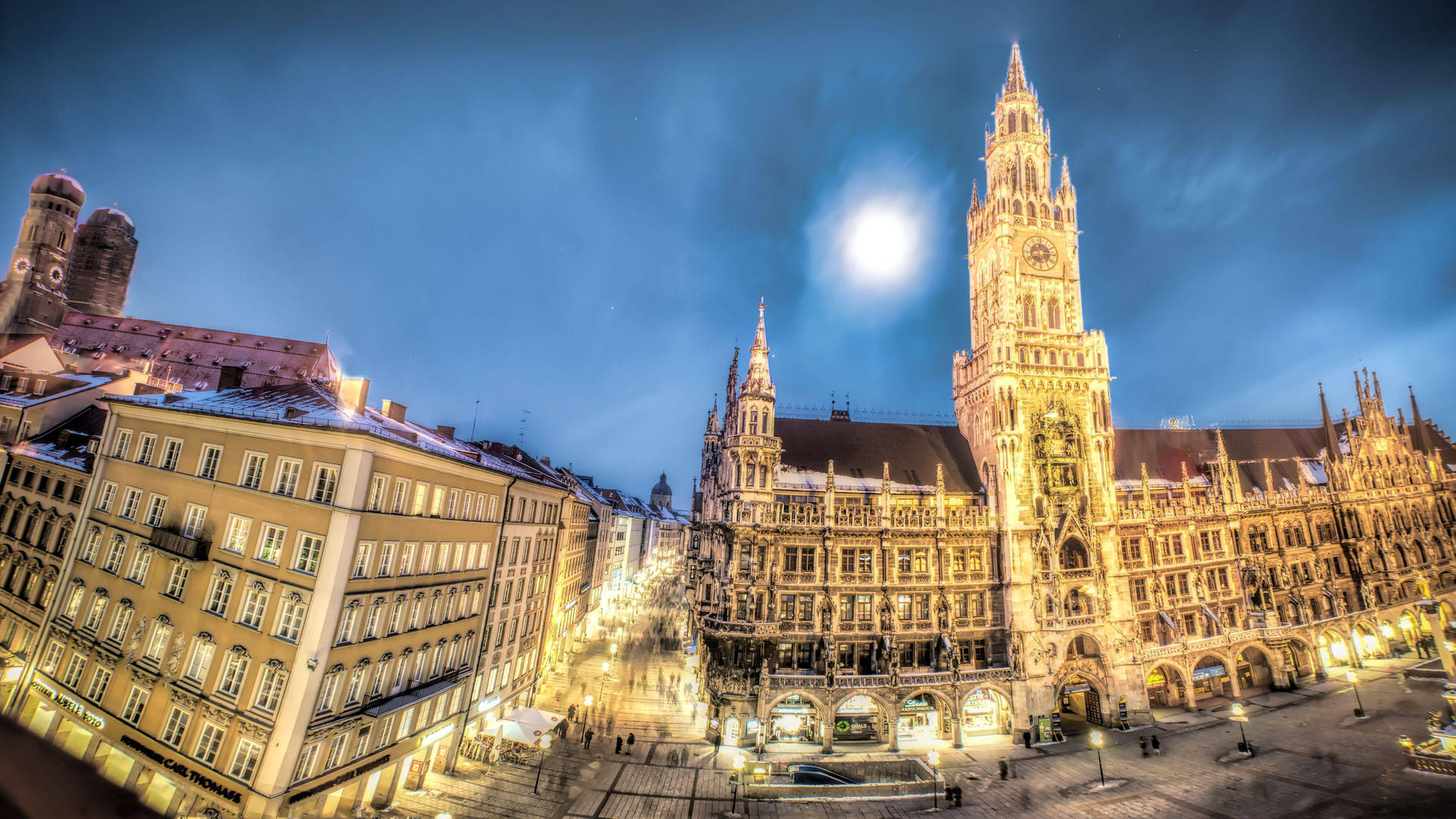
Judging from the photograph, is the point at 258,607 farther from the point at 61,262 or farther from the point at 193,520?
the point at 61,262

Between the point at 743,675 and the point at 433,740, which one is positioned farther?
the point at 743,675

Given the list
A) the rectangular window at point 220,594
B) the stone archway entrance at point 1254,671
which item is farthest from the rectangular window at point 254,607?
the stone archway entrance at point 1254,671

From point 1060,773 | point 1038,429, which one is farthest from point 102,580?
point 1038,429

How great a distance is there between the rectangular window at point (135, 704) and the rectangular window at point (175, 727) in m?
1.76

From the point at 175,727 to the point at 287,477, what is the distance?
11258mm

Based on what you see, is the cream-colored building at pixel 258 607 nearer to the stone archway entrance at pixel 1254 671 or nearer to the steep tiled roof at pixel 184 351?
the steep tiled roof at pixel 184 351

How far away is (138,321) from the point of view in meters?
64.7

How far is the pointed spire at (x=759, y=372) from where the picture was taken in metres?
42.9

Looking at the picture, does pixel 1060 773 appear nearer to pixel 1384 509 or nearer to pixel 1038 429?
pixel 1038 429

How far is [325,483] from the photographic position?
2386 cm

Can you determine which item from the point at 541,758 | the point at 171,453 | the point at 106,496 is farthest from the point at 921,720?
the point at 106,496

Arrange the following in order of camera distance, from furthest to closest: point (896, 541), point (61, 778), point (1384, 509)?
point (1384, 509)
point (896, 541)
point (61, 778)

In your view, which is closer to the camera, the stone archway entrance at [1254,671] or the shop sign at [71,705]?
the shop sign at [71,705]

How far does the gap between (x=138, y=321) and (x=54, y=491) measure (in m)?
45.5
